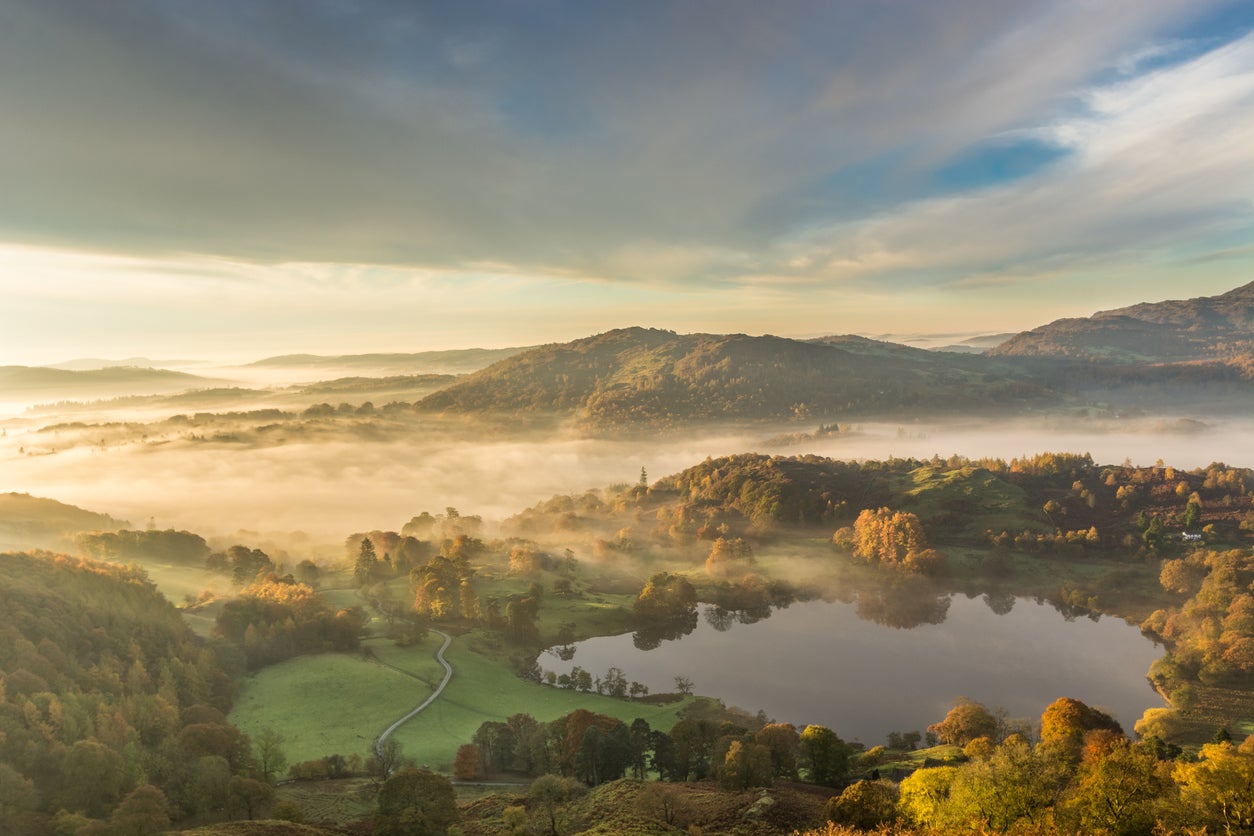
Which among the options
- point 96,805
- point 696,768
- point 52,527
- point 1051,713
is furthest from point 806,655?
point 52,527

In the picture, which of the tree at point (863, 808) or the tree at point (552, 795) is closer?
the tree at point (863, 808)

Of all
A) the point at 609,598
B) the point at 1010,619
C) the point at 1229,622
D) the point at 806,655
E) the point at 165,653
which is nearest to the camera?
the point at 165,653

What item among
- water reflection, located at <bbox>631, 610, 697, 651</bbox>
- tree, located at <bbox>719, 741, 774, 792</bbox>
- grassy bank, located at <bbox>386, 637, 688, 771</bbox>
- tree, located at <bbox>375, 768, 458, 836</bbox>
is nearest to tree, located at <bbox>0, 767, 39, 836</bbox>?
tree, located at <bbox>375, 768, 458, 836</bbox>

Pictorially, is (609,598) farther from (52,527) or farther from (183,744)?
(52,527)

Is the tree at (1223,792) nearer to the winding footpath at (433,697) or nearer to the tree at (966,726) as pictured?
the tree at (966,726)

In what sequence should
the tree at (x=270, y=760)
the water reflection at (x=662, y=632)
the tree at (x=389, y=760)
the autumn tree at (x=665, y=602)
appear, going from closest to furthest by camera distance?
the tree at (x=270, y=760) < the tree at (x=389, y=760) < the water reflection at (x=662, y=632) < the autumn tree at (x=665, y=602)

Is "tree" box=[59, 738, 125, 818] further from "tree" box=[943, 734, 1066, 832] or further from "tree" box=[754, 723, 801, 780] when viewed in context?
"tree" box=[943, 734, 1066, 832]

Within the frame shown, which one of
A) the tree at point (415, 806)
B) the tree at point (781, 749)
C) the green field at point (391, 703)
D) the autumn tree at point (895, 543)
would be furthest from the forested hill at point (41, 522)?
the autumn tree at point (895, 543)
